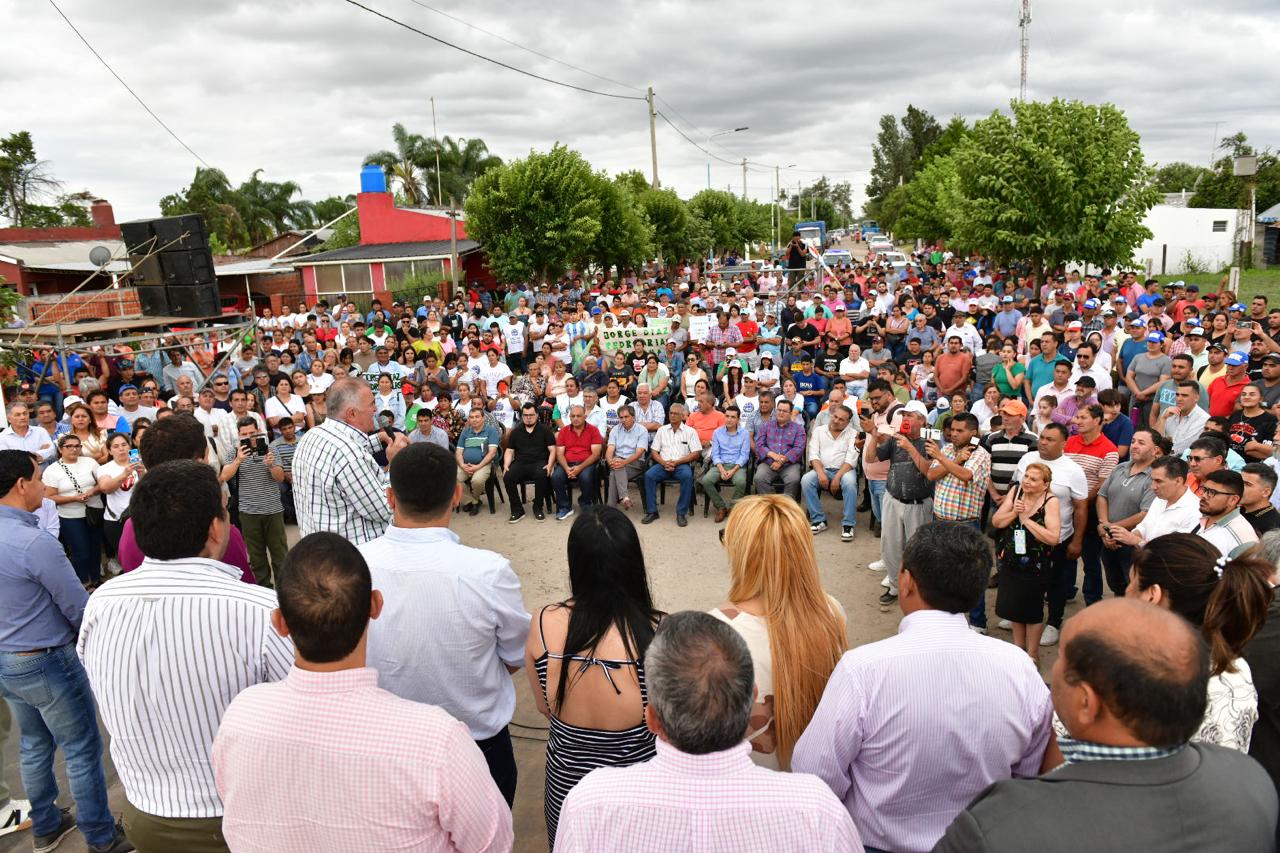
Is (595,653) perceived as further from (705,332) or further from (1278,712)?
(705,332)

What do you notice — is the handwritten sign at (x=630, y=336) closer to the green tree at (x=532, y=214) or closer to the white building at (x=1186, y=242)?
the green tree at (x=532, y=214)

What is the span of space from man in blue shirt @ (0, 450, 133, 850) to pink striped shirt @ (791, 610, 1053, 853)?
2.81 meters

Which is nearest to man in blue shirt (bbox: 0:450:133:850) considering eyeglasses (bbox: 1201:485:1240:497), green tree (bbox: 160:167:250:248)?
eyeglasses (bbox: 1201:485:1240:497)

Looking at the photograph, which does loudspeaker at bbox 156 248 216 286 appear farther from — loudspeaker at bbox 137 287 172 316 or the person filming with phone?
the person filming with phone

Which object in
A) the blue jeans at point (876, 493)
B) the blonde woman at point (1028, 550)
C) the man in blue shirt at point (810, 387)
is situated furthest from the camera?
the man in blue shirt at point (810, 387)

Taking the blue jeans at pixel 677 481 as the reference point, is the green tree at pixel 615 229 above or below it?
above

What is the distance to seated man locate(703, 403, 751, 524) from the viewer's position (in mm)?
7965

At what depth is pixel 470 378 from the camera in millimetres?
10664

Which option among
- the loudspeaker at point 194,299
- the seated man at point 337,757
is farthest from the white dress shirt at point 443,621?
the loudspeaker at point 194,299

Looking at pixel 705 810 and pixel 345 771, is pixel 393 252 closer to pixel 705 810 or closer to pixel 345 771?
pixel 345 771

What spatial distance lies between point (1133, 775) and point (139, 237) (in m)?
12.0

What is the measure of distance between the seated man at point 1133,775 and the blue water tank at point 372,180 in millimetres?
34306

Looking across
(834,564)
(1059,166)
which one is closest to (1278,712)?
(834,564)

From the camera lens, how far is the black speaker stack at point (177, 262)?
392 inches
